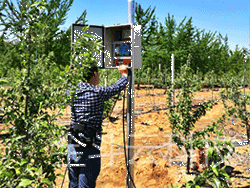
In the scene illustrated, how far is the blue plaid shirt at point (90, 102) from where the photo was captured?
2.28m

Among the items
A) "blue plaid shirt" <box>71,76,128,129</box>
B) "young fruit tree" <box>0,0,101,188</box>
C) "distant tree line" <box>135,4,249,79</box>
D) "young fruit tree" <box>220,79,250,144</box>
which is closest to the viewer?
"young fruit tree" <box>0,0,101,188</box>

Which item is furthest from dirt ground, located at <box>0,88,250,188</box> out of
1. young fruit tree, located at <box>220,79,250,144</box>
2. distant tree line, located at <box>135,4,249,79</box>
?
distant tree line, located at <box>135,4,249,79</box>

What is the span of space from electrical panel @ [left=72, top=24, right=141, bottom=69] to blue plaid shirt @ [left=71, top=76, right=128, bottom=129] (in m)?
0.38

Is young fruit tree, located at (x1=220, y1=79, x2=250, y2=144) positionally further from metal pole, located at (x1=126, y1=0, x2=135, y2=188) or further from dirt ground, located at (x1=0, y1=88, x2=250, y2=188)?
metal pole, located at (x1=126, y1=0, x2=135, y2=188)

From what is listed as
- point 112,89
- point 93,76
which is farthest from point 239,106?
point 93,76

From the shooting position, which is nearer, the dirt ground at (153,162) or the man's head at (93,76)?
the man's head at (93,76)

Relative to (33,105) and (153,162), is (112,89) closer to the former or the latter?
(33,105)

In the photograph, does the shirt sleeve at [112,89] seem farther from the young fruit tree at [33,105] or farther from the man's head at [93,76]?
the young fruit tree at [33,105]

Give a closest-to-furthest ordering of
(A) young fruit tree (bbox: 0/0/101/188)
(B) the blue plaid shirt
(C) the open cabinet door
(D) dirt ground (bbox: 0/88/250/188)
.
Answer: (A) young fruit tree (bbox: 0/0/101/188) → (B) the blue plaid shirt → (C) the open cabinet door → (D) dirt ground (bbox: 0/88/250/188)

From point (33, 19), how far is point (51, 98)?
0.56 m

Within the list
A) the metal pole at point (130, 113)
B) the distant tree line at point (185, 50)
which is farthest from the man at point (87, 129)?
the distant tree line at point (185, 50)

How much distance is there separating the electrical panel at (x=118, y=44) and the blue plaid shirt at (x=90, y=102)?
1.24ft

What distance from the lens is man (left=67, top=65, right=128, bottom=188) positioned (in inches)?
90.3

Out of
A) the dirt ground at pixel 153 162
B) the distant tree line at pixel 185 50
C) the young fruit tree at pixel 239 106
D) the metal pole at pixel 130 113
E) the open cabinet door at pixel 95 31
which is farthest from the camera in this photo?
the distant tree line at pixel 185 50
